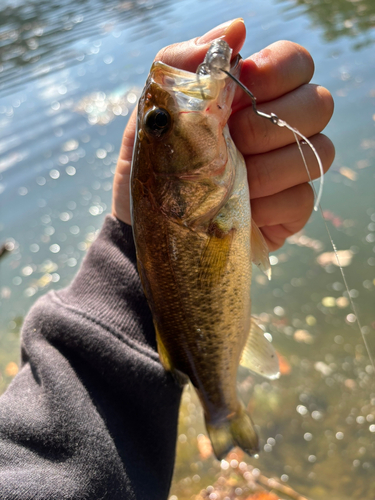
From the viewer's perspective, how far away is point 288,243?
469 cm

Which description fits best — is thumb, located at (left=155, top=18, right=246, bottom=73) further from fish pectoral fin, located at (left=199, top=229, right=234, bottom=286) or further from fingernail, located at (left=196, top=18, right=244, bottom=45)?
fish pectoral fin, located at (left=199, top=229, right=234, bottom=286)

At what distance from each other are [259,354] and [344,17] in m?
9.42

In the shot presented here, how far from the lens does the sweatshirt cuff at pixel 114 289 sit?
2.14 m

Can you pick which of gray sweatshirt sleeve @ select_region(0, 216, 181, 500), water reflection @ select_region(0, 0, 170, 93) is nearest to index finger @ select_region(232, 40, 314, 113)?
gray sweatshirt sleeve @ select_region(0, 216, 181, 500)

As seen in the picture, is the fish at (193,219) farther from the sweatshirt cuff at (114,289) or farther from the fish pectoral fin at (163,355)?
the sweatshirt cuff at (114,289)

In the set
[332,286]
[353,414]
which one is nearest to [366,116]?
[332,286]

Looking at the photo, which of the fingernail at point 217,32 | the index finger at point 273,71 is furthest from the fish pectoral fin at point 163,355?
the fingernail at point 217,32

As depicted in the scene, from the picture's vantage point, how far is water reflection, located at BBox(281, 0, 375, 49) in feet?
26.3

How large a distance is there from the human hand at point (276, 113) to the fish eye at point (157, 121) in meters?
0.37

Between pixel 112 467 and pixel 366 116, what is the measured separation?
5679mm

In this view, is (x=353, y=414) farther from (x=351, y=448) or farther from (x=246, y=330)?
(x=246, y=330)

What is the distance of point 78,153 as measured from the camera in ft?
25.0

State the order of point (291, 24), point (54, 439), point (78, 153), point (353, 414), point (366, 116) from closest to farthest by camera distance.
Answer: point (54, 439) → point (353, 414) → point (366, 116) → point (78, 153) → point (291, 24)

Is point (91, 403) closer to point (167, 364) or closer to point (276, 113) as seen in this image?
point (167, 364)
